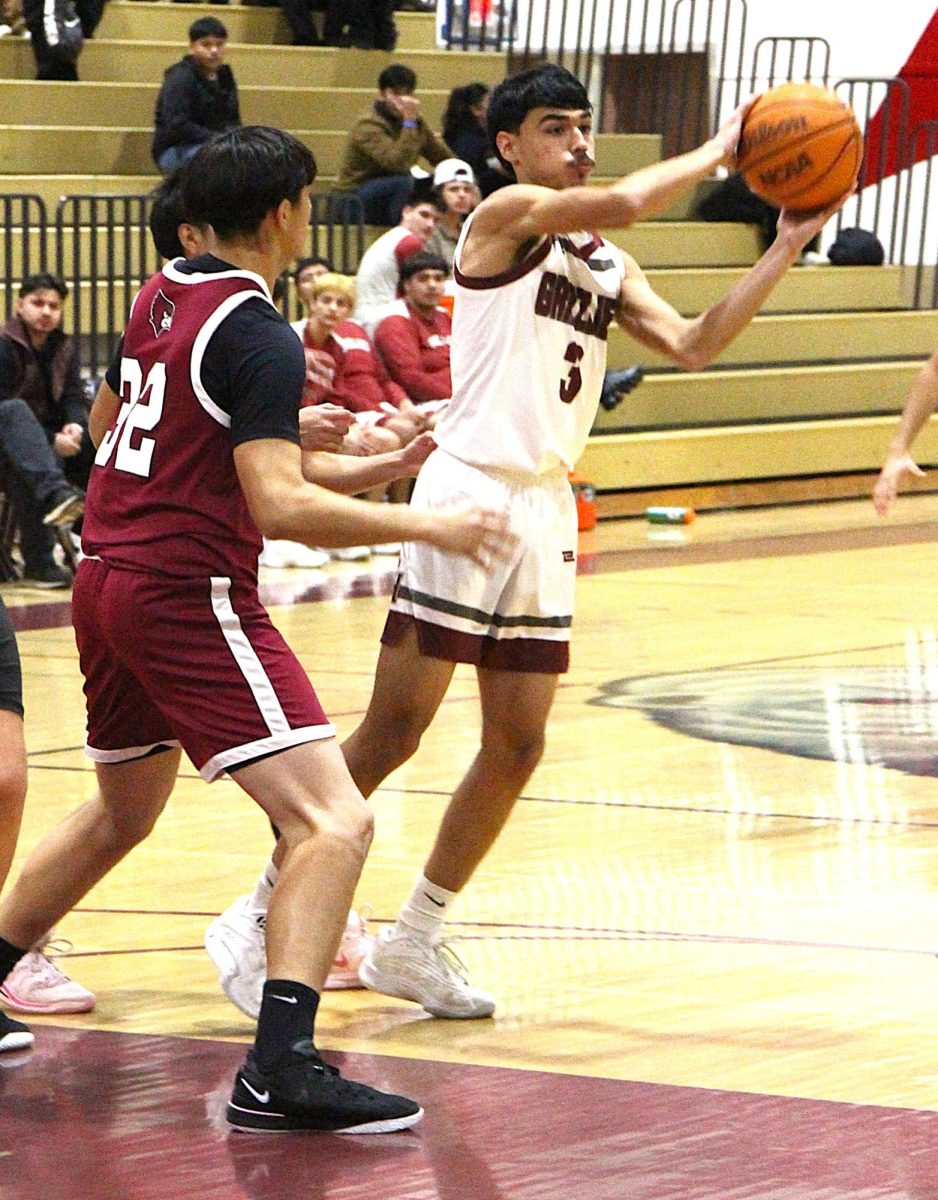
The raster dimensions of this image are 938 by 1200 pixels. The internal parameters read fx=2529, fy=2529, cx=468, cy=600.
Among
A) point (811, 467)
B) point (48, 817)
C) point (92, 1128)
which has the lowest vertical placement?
point (811, 467)

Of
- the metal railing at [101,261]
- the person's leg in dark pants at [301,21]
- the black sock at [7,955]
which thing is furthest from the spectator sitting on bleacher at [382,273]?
the black sock at [7,955]

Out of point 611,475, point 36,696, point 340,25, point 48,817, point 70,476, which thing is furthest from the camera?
point 340,25

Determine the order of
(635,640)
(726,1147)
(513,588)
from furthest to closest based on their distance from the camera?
1. (635,640)
2. (513,588)
3. (726,1147)

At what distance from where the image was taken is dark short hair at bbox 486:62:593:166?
197 inches

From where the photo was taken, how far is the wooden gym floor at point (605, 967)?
3904 millimetres

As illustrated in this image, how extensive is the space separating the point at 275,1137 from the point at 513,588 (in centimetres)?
135

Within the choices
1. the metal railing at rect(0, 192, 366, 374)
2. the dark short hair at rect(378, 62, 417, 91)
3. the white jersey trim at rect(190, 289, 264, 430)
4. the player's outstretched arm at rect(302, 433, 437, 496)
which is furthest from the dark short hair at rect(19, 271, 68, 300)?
the white jersey trim at rect(190, 289, 264, 430)

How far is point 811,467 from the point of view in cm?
1680

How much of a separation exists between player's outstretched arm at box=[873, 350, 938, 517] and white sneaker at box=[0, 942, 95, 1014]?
2545 millimetres

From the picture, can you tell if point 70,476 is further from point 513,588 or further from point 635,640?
point 513,588

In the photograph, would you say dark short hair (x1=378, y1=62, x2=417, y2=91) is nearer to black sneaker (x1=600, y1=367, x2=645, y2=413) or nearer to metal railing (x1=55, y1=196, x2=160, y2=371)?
metal railing (x1=55, y1=196, x2=160, y2=371)

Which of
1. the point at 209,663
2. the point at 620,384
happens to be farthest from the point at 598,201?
the point at 620,384

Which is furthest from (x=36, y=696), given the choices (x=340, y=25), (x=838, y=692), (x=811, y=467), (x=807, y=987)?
(x=340, y=25)

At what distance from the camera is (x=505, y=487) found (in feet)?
16.5
